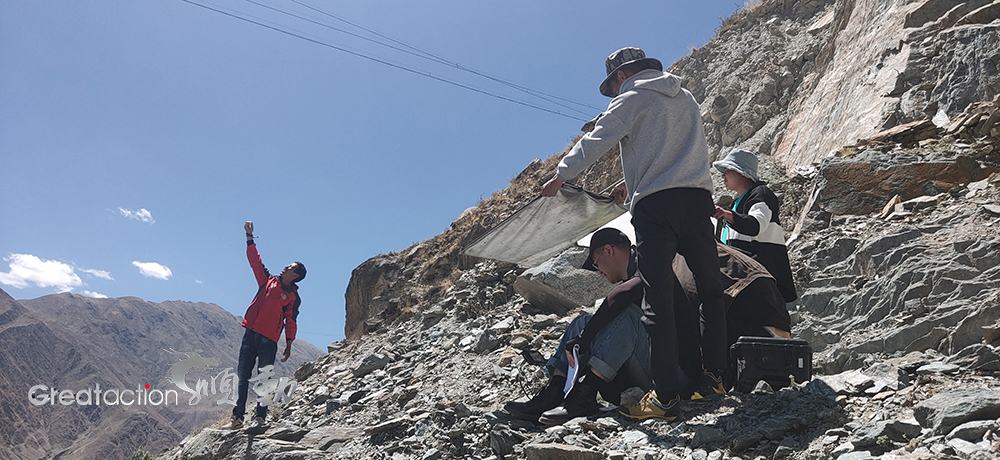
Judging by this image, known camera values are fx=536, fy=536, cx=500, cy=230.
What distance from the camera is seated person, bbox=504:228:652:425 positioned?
2900 millimetres

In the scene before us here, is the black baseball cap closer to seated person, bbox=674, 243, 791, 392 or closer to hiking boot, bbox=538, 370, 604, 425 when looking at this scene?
seated person, bbox=674, 243, 791, 392

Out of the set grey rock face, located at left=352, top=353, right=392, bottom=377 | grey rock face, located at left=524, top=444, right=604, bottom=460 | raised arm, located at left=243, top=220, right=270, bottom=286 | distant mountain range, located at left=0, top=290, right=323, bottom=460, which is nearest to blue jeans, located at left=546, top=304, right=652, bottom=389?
grey rock face, located at left=524, top=444, right=604, bottom=460

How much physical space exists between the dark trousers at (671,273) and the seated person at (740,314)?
8 cm

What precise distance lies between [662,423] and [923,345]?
1458 millimetres

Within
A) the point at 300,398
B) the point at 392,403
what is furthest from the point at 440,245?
the point at 392,403

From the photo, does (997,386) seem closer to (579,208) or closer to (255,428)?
(579,208)

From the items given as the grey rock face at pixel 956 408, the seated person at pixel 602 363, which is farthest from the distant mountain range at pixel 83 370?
the grey rock face at pixel 956 408

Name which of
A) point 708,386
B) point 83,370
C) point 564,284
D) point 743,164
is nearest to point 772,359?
point 708,386

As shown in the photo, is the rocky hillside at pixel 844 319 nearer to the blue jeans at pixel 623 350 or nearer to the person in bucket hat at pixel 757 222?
the blue jeans at pixel 623 350

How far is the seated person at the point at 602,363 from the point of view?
290 cm

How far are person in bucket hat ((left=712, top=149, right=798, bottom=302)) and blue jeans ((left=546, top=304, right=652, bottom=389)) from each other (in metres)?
0.77

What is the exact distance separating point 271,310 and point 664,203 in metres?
4.26

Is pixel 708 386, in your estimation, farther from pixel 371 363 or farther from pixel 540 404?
pixel 371 363

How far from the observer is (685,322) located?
2785 millimetres
